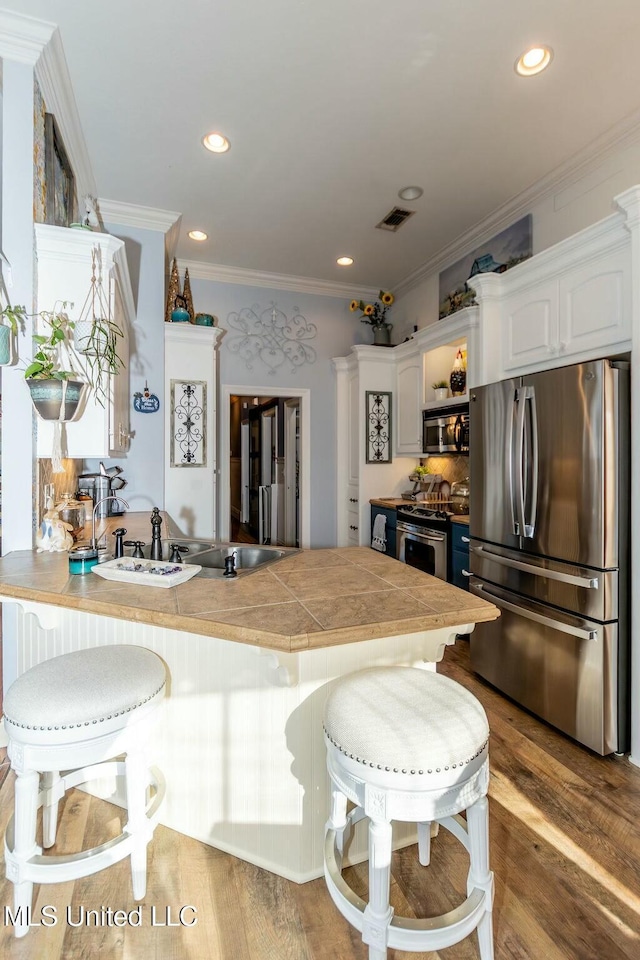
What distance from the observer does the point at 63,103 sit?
235 cm

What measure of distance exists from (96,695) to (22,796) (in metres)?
0.30

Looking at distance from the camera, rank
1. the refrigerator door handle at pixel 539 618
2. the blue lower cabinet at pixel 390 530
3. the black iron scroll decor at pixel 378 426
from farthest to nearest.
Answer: the black iron scroll decor at pixel 378 426
the blue lower cabinet at pixel 390 530
the refrigerator door handle at pixel 539 618

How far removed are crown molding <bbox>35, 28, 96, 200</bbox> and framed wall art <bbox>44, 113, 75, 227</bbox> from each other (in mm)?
66

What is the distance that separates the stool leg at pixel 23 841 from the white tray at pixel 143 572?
1.79ft

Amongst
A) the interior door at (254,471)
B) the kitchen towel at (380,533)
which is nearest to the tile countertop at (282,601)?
the kitchen towel at (380,533)

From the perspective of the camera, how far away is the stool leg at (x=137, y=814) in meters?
1.36

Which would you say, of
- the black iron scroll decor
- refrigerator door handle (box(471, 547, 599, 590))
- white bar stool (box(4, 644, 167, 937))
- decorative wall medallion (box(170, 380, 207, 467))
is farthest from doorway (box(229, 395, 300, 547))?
white bar stool (box(4, 644, 167, 937))

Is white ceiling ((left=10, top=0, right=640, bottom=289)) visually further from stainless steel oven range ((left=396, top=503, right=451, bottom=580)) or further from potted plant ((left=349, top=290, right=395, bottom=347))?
stainless steel oven range ((left=396, top=503, right=451, bottom=580))

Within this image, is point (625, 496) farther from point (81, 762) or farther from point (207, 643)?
point (81, 762)

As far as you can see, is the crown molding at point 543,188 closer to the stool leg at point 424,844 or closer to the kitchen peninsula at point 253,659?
the kitchen peninsula at point 253,659

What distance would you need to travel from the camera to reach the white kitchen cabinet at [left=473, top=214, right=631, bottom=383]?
2.22 meters

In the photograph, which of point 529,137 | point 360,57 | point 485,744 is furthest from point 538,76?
point 485,744

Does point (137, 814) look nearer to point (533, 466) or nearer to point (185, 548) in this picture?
point (185, 548)

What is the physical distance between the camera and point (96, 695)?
4.15ft
